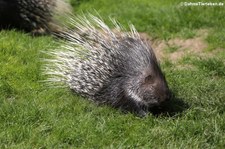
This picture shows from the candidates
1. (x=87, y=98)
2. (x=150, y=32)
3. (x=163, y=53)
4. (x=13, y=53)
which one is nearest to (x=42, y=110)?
(x=87, y=98)

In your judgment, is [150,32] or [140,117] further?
[150,32]

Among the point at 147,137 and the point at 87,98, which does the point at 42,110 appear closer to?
the point at 87,98

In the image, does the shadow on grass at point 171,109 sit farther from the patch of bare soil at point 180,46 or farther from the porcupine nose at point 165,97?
the patch of bare soil at point 180,46

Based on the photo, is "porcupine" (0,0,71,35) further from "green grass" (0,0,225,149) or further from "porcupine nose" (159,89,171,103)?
"porcupine nose" (159,89,171,103)

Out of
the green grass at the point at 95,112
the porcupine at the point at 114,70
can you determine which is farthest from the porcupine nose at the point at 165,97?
the green grass at the point at 95,112

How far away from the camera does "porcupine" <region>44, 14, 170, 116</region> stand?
3.45 metres

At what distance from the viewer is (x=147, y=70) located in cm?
348

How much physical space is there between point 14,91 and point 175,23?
101 inches

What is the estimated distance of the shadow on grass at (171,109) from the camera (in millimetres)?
3509

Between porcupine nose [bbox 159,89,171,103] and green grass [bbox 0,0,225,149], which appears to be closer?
green grass [bbox 0,0,225,149]

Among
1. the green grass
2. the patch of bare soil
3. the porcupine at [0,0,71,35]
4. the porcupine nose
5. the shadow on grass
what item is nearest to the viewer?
the green grass

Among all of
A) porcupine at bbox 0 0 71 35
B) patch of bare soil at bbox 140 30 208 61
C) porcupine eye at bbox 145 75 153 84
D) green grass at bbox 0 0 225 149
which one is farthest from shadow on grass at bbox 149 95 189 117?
porcupine at bbox 0 0 71 35

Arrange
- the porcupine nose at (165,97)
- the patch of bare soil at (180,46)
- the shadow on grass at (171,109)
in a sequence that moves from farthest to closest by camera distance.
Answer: the patch of bare soil at (180,46) → the shadow on grass at (171,109) → the porcupine nose at (165,97)

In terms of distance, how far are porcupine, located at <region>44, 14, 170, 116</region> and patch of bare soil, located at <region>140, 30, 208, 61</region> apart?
1.38 m
